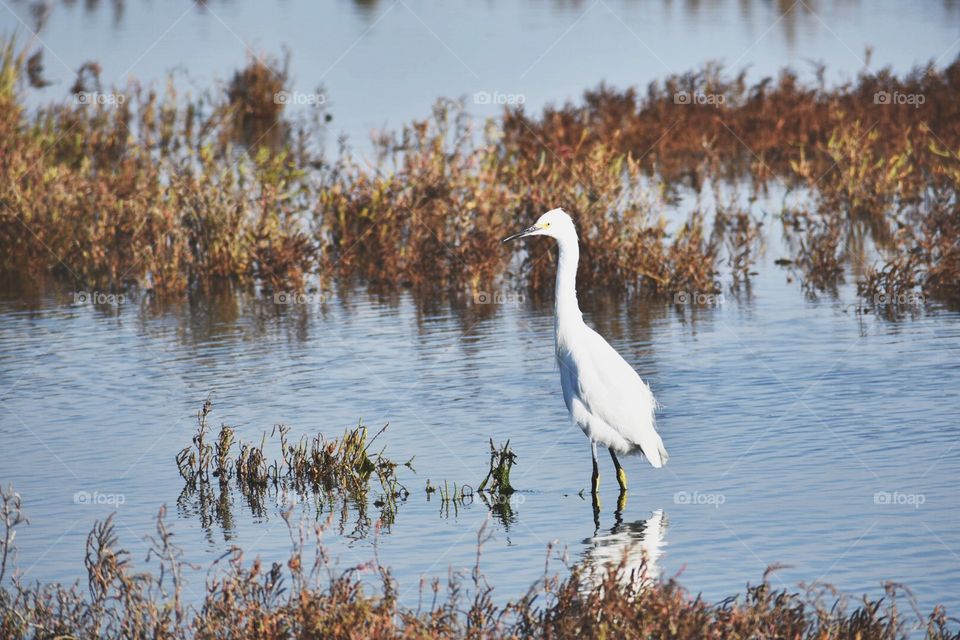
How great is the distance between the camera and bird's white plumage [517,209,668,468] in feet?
30.9

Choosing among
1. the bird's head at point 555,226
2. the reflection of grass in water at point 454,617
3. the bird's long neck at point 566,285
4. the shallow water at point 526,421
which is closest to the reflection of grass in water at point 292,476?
the shallow water at point 526,421

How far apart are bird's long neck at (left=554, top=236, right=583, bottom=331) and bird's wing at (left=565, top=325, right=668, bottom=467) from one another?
0.21 meters

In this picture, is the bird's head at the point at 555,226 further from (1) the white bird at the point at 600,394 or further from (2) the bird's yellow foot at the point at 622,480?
(2) the bird's yellow foot at the point at 622,480

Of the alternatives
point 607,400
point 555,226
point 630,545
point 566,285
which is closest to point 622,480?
point 607,400

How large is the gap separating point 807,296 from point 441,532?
804 cm

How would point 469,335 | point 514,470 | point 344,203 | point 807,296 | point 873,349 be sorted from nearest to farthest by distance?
point 514,470 → point 873,349 → point 469,335 → point 807,296 → point 344,203

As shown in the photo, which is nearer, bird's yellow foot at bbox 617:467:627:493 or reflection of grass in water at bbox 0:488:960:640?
reflection of grass in water at bbox 0:488:960:640

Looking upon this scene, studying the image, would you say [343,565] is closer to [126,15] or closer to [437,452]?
[437,452]

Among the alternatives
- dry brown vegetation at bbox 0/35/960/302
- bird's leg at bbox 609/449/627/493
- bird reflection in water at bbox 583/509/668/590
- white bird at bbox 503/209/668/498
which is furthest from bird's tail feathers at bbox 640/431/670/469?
dry brown vegetation at bbox 0/35/960/302

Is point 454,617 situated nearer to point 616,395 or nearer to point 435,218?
point 616,395

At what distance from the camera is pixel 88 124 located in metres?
23.3

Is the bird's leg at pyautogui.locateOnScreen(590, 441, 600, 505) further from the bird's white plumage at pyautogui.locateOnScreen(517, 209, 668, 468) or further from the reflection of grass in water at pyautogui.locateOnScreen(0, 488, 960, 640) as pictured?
the reflection of grass in water at pyautogui.locateOnScreen(0, 488, 960, 640)

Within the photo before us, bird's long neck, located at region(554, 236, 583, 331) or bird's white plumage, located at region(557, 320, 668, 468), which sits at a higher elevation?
bird's long neck, located at region(554, 236, 583, 331)

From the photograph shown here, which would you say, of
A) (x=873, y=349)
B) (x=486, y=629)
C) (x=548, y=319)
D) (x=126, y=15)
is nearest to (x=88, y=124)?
(x=548, y=319)
